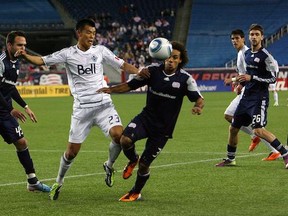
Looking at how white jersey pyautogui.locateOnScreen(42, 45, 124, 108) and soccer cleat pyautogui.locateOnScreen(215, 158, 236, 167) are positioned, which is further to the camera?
soccer cleat pyautogui.locateOnScreen(215, 158, 236, 167)

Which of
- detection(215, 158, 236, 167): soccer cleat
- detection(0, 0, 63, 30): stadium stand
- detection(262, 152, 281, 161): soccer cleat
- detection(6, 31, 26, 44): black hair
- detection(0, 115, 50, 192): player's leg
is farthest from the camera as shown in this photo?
detection(0, 0, 63, 30): stadium stand

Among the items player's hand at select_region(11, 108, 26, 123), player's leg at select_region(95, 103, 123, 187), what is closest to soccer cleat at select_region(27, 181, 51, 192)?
player's leg at select_region(95, 103, 123, 187)

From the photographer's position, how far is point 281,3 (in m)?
65.0

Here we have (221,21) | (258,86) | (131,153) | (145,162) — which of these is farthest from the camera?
(221,21)

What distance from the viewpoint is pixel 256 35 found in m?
13.9

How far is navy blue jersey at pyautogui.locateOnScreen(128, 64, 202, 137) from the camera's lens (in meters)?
10.5

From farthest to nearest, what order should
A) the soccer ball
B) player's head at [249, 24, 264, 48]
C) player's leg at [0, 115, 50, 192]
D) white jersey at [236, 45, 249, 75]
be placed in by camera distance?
1. white jersey at [236, 45, 249, 75]
2. player's head at [249, 24, 264, 48]
3. player's leg at [0, 115, 50, 192]
4. the soccer ball

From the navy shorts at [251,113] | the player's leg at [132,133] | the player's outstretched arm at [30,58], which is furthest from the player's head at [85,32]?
the navy shorts at [251,113]

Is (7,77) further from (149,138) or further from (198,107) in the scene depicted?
(198,107)

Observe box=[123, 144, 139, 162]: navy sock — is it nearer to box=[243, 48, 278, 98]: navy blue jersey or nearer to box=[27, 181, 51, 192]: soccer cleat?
box=[27, 181, 51, 192]: soccer cleat

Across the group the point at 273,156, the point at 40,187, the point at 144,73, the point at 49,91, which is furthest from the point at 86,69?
the point at 49,91

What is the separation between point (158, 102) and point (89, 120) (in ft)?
4.12

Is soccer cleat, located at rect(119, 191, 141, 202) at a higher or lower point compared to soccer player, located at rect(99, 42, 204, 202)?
lower

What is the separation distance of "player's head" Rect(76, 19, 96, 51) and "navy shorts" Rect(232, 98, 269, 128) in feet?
13.0
